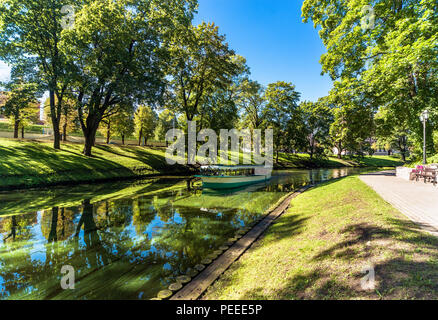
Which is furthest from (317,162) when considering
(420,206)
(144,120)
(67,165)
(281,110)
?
(67,165)

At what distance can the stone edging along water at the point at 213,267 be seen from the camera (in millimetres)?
4219

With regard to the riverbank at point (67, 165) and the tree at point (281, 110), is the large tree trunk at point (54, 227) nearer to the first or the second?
the riverbank at point (67, 165)

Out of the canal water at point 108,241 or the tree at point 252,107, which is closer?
the canal water at point 108,241

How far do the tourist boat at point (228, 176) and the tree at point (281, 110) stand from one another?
74.9 feet

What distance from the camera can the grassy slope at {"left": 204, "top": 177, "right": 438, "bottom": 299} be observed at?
3.29 m

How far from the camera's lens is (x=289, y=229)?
7.26 meters

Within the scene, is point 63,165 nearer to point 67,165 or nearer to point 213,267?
point 67,165

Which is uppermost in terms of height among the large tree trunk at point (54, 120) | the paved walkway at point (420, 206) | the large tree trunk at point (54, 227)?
the large tree trunk at point (54, 120)

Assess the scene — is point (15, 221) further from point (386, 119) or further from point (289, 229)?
point (386, 119)

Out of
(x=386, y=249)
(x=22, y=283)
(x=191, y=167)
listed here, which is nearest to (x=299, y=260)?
(x=386, y=249)

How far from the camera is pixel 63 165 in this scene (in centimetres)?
2075

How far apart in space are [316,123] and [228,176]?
1692 inches

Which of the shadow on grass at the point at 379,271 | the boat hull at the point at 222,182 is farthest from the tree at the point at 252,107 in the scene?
the shadow on grass at the point at 379,271

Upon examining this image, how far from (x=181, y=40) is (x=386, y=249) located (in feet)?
97.5
